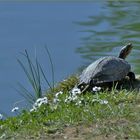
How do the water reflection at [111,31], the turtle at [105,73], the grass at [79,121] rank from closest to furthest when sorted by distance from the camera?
1. the grass at [79,121]
2. the turtle at [105,73]
3. the water reflection at [111,31]

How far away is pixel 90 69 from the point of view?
6.53 meters

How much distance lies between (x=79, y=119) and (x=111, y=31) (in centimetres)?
542

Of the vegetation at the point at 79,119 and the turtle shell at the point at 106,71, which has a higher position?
the vegetation at the point at 79,119

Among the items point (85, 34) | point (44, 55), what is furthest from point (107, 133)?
point (85, 34)

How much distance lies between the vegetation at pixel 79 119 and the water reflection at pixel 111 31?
265 cm

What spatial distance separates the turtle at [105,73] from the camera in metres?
6.27

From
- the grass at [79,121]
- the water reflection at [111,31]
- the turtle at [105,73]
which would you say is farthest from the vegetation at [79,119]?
the water reflection at [111,31]

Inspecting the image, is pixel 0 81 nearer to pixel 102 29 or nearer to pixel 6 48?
pixel 6 48

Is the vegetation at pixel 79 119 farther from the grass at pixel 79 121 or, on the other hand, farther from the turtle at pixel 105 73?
the turtle at pixel 105 73

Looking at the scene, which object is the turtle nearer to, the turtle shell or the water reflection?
the turtle shell

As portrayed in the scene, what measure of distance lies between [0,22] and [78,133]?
18.6ft

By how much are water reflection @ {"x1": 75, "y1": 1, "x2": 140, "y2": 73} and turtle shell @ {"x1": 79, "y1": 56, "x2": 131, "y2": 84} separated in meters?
1.02

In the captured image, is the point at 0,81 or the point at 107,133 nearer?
the point at 107,133

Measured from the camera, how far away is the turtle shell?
20.7 feet
